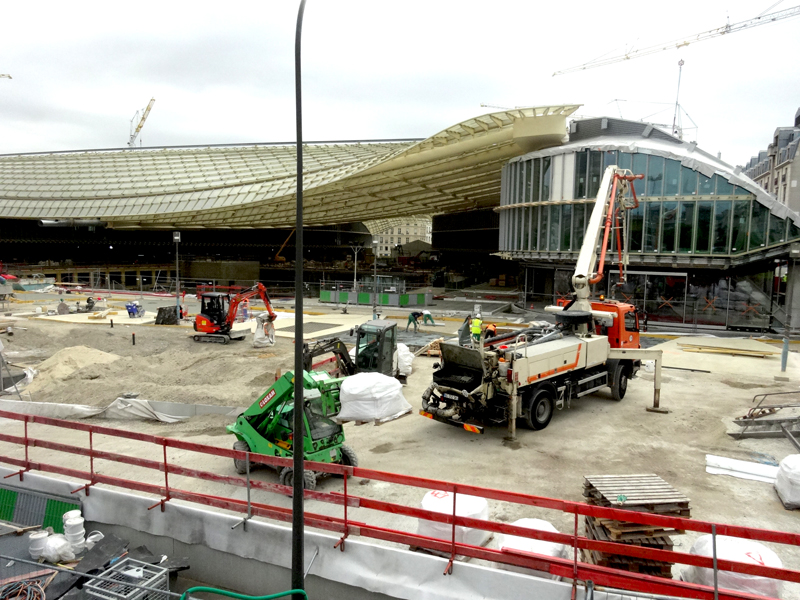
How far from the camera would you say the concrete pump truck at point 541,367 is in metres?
12.3

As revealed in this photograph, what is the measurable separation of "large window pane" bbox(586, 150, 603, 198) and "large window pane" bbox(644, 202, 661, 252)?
9.37ft

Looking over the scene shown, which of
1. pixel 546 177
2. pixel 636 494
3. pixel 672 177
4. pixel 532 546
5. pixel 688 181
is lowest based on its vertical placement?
pixel 532 546

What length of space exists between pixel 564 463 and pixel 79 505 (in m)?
8.86

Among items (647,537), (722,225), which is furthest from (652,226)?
(647,537)

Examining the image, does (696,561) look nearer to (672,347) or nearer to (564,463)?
(564,463)

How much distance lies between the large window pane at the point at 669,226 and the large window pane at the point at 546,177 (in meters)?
6.30

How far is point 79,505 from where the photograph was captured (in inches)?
354

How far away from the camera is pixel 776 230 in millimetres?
27016

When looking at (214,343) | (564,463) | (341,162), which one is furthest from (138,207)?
(564,463)

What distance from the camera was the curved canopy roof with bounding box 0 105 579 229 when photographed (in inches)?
1453

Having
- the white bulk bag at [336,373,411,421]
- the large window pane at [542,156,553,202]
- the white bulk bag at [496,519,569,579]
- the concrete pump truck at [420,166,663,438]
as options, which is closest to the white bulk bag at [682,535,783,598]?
the white bulk bag at [496,519,569,579]

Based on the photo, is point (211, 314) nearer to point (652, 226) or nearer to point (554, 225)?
point (554, 225)

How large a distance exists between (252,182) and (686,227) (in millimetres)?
33546

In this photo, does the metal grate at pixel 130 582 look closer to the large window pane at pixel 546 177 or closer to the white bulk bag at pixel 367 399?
the white bulk bag at pixel 367 399
